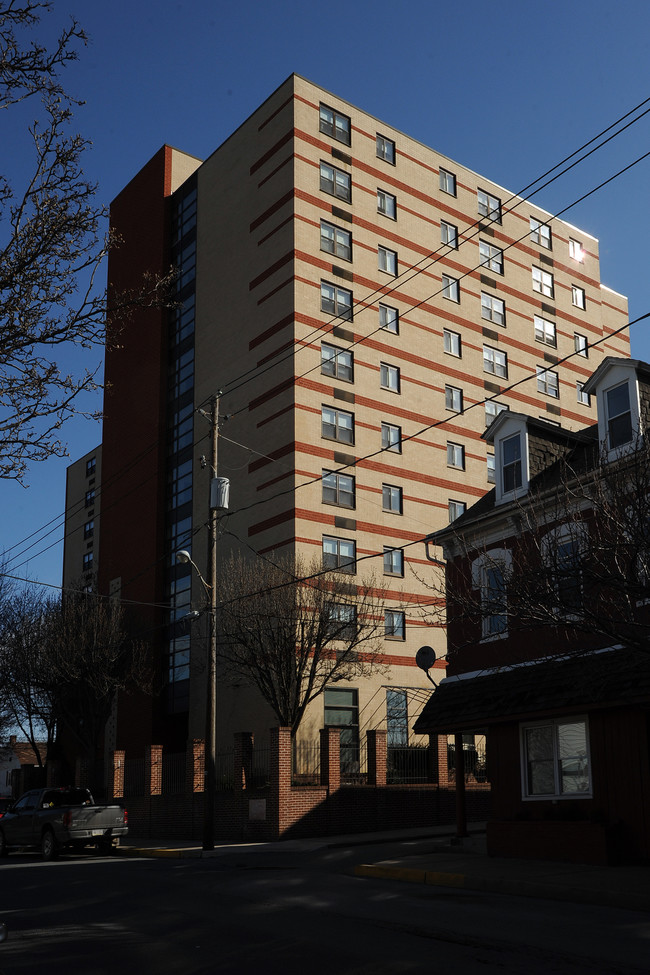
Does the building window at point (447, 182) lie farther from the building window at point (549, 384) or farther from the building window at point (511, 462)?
the building window at point (511, 462)

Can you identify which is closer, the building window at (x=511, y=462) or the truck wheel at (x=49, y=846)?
the building window at (x=511, y=462)

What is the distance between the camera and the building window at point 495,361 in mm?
44781

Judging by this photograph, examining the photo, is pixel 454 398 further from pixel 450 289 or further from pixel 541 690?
pixel 541 690

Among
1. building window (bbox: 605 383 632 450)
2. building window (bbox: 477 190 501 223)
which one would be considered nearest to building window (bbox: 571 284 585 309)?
building window (bbox: 477 190 501 223)

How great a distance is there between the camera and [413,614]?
125 feet

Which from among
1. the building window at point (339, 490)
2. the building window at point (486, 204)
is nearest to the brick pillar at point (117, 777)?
the building window at point (339, 490)

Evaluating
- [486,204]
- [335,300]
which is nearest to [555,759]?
[335,300]

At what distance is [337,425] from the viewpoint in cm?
3816

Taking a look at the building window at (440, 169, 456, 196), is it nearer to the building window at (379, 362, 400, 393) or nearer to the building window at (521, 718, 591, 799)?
the building window at (379, 362, 400, 393)

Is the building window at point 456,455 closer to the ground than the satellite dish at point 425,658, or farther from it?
farther from it

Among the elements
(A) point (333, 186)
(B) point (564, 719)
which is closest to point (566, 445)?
(B) point (564, 719)

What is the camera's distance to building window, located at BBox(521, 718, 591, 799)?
744 inches

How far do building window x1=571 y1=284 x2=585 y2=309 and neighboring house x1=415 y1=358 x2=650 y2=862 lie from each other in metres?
29.5

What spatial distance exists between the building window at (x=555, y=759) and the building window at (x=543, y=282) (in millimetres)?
32887
